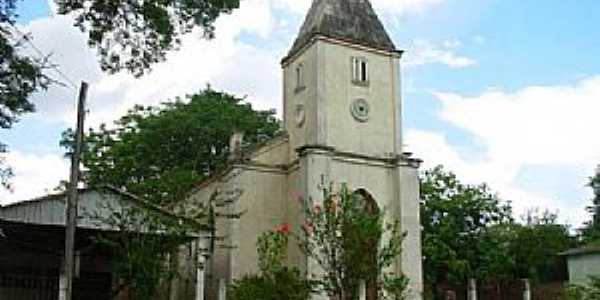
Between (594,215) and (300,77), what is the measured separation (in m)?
28.8

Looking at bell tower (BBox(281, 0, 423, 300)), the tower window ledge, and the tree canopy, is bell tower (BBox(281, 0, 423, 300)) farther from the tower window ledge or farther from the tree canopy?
the tree canopy

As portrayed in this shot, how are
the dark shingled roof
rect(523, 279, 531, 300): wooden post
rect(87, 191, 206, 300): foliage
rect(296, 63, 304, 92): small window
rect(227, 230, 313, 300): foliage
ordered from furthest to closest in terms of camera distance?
rect(296, 63, 304, 92): small window → the dark shingled roof → rect(523, 279, 531, 300): wooden post → rect(227, 230, 313, 300): foliage → rect(87, 191, 206, 300): foliage

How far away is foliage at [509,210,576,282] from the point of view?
38281 mm

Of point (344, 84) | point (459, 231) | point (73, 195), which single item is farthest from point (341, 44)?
point (73, 195)

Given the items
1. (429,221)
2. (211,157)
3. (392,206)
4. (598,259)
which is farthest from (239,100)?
(598,259)

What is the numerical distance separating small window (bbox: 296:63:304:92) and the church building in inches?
1.6

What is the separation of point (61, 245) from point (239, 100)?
2093 centimetres

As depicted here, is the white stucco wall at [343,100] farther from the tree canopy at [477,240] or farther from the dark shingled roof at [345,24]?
the tree canopy at [477,240]

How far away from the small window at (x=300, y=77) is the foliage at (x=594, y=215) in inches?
827

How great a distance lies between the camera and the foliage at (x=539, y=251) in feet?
126

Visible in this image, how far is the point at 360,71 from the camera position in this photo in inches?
1147

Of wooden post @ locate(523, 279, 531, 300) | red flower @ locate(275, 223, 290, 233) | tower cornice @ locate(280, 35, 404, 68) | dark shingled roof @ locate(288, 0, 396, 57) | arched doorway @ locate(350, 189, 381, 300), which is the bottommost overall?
wooden post @ locate(523, 279, 531, 300)

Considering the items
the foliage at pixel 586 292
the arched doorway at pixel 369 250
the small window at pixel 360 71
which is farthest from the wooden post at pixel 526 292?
the small window at pixel 360 71

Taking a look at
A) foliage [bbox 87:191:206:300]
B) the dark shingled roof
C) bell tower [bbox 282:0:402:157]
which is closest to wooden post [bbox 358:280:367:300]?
foliage [bbox 87:191:206:300]
